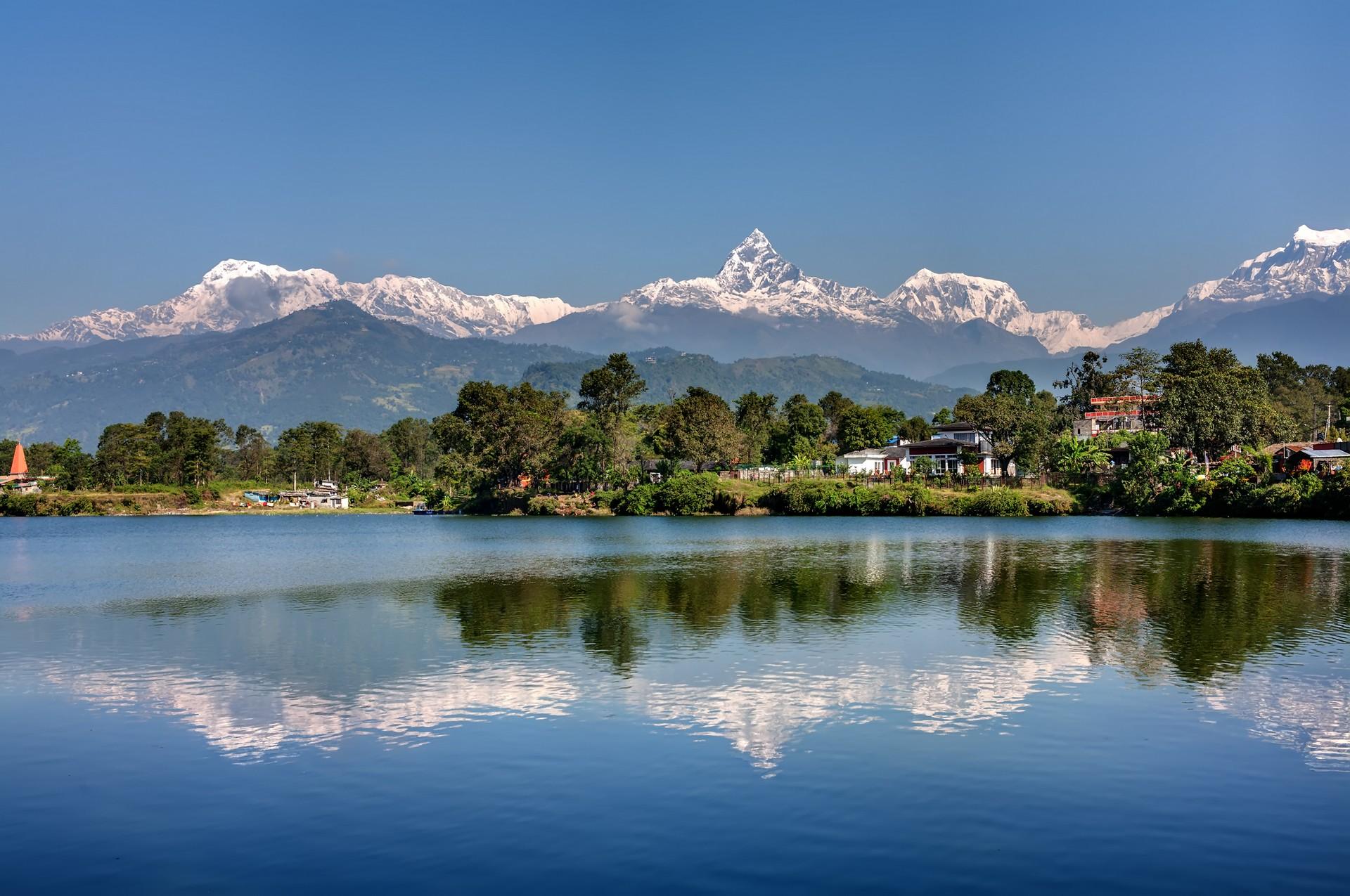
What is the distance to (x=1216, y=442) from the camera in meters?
98.2

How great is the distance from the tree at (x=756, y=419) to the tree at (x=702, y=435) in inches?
922

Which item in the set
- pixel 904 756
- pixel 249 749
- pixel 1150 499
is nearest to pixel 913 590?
pixel 904 756

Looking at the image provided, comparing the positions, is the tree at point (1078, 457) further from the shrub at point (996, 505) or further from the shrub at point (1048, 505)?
the shrub at point (996, 505)

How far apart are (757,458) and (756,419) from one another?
1121 centimetres

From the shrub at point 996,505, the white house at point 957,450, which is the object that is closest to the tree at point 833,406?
the white house at point 957,450

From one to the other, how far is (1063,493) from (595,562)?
60631mm

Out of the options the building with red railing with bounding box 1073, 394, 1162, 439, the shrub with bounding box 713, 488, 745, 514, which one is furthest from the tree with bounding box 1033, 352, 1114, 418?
the shrub with bounding box 713, 488, 745, 514

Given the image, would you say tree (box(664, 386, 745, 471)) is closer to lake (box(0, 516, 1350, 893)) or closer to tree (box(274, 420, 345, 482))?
tree (box(274, 420, 345, 482))

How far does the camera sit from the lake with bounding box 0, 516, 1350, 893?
13344 millimetres

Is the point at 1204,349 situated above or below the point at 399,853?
above

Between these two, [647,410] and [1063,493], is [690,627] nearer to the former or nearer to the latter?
[1063,493]

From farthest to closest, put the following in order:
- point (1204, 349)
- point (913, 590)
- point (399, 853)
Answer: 1. point (1204, 349)
2. point (913, 590)
3. point (399, 853)

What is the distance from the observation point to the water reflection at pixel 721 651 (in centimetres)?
2072

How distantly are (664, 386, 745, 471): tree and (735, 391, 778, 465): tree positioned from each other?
23423 millimetres
